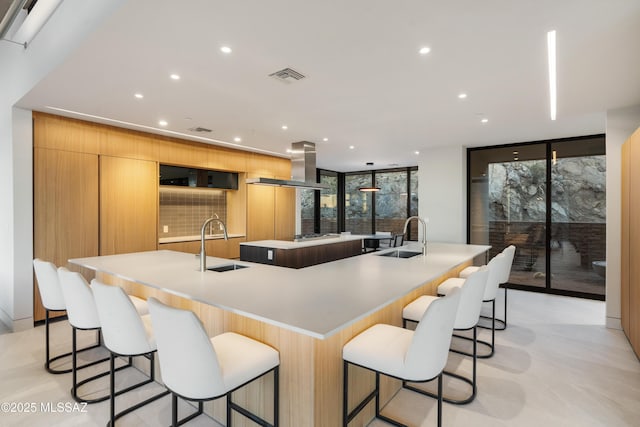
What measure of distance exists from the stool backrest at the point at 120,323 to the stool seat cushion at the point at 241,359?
439mm

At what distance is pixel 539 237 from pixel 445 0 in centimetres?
494

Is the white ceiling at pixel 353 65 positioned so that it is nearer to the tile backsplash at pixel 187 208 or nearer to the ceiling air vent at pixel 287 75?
the ceiling air vent at pixel 287 75

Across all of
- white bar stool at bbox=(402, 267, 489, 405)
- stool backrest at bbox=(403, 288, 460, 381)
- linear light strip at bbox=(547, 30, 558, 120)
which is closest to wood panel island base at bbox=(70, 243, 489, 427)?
white bar stool at bbox=(402, 267, 489, 405)

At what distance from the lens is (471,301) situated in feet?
7.12

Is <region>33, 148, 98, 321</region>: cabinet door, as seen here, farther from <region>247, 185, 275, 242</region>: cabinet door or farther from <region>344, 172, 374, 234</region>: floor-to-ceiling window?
<region>344, 172, 374, 234</region>: floor-to-ceiling window

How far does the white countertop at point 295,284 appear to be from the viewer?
1.57m

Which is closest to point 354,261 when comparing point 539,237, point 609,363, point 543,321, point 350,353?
point 350,353

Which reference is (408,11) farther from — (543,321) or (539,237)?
(539,237)

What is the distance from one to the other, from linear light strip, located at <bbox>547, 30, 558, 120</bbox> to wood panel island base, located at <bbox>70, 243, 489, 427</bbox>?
5.80 ft

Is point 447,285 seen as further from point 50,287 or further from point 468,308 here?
point 50,287

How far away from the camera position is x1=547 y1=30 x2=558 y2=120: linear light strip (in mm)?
2170

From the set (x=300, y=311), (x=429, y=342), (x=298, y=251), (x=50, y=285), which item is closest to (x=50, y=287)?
(x=50, y=285)

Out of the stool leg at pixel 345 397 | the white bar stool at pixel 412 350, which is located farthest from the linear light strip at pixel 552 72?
the stool leg at pixel 345 397

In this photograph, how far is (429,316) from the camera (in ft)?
4.98
